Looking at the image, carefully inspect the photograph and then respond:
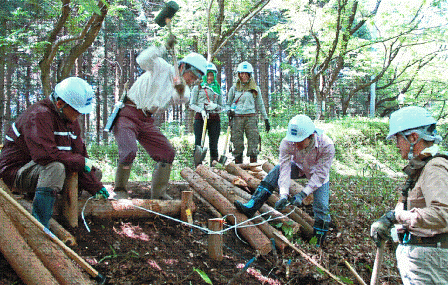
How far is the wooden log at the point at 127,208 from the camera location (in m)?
3.57

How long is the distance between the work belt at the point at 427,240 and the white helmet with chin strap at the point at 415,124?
21.6 inches

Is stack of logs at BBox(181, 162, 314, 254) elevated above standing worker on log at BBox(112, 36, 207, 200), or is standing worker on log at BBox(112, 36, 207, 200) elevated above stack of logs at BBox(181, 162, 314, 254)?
standing worker on log at BBox(112, 36, 207, 200)

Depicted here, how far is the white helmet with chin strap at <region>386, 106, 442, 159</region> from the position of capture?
2.47 meters

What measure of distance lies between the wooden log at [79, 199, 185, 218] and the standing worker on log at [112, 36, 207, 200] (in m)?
0.45

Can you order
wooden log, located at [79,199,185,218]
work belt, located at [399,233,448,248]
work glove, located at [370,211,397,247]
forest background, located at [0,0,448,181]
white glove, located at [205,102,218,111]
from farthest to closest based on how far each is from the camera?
forest background, located at [0,0,448,181] < white glove, located at [205,102,218,111] < wooden log, located at [79,199,185,218] < work glove, located at [370,211,397,247] < work belt, located at [399,233,448,248]

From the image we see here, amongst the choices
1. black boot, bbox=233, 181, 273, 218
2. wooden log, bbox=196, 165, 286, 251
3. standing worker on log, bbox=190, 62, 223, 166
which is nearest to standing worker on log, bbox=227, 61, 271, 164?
standing worker on log, bbox=190, 62, 223, 166

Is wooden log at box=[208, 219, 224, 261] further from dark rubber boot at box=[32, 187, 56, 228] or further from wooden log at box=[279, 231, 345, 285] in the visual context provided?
dark rubber boot at box=[32, 187, 56, 228]

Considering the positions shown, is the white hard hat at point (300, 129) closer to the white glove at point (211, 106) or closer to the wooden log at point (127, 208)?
the wooden log at point (127, 208)

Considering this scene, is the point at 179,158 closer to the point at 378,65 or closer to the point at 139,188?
the point at 139,188

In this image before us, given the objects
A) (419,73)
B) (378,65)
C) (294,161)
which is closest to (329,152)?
(294,161)

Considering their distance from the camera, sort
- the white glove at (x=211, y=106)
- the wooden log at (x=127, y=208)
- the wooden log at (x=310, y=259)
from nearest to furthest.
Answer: the wooden log at (x=310, y=259) → the wooden log at (x=127, y=208) → the white glove at (x=211, y=106)

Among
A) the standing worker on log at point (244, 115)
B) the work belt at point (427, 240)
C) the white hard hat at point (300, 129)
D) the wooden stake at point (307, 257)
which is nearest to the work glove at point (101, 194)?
the wooden stake at point (307, 257)

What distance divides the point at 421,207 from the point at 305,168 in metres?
2.02

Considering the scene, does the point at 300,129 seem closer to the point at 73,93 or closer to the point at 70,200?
the point at 73,93
